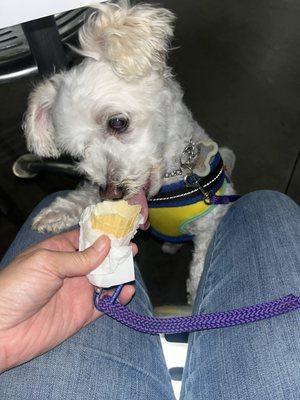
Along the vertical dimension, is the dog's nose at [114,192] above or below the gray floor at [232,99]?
above

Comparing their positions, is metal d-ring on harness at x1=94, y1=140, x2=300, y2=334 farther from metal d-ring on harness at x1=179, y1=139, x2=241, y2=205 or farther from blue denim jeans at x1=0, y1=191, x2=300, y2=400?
metal d-ring on harness at x1=179, y1=139, x2=241, y2=205

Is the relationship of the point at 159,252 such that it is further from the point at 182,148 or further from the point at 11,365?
the point at 11,365

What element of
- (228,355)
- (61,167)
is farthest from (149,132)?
(61,167)

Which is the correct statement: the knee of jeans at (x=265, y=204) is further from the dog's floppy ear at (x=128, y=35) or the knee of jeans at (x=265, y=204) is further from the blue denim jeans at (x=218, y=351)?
the dog's floppy ear at (x=128, y=35)

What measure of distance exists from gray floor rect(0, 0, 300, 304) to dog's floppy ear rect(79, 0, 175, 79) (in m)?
0.93

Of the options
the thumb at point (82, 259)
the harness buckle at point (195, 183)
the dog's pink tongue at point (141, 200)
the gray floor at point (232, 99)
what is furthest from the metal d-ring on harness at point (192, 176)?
the gray floor at point (232, 99)

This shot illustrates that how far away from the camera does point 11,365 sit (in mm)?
804

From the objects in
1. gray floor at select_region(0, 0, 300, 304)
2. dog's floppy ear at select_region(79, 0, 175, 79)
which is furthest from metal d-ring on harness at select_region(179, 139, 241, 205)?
gray floor at select_region(0, 0, 300, 304)

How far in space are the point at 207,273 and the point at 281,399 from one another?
1.20ft

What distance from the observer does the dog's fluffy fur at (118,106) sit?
3.27ft

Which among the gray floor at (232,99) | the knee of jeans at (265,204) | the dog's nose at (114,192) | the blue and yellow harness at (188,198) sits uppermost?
the dog's nose at (114,192)

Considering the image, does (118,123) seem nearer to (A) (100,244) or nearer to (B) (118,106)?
(B) (118,106)

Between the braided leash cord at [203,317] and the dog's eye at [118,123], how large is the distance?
0.44 m

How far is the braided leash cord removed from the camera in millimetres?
773
